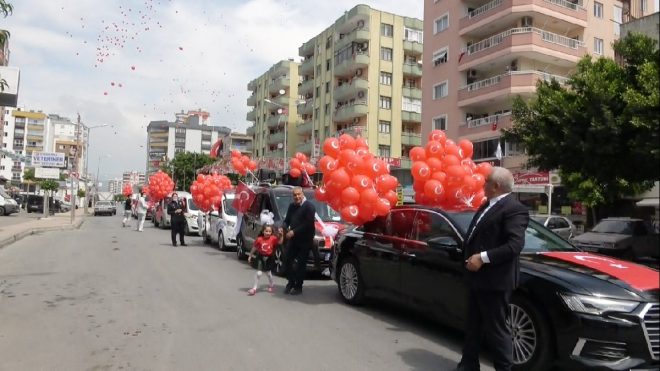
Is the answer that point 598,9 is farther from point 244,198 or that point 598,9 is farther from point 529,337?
point 529,337

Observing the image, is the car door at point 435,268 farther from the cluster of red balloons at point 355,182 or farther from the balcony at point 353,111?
the balcony at point 353,111

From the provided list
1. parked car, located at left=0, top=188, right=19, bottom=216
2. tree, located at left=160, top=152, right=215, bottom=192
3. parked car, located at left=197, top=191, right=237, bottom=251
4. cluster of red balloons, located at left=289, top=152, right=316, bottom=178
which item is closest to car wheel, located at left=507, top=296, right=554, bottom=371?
cluster of red balloons, located at left=289, top=152, right=316, bottom=178

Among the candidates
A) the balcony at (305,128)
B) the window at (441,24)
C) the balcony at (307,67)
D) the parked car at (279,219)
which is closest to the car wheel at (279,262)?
the parked car at (279,219)

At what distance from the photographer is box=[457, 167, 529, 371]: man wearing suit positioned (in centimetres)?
450

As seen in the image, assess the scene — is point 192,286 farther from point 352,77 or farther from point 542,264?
point 352,77

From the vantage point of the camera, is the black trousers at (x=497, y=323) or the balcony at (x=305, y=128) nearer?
the black trousers at (x=497, y=323)

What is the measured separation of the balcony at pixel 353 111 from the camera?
50.7 metres

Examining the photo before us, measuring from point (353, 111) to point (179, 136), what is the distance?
100 m

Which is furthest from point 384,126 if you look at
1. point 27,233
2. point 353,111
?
point 27,233

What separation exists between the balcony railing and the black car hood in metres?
30.8

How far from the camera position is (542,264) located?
17.8 feet

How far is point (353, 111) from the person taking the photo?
2012 inches

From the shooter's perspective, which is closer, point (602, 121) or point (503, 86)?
point (602, 121)

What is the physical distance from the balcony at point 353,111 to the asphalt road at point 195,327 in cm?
4039
